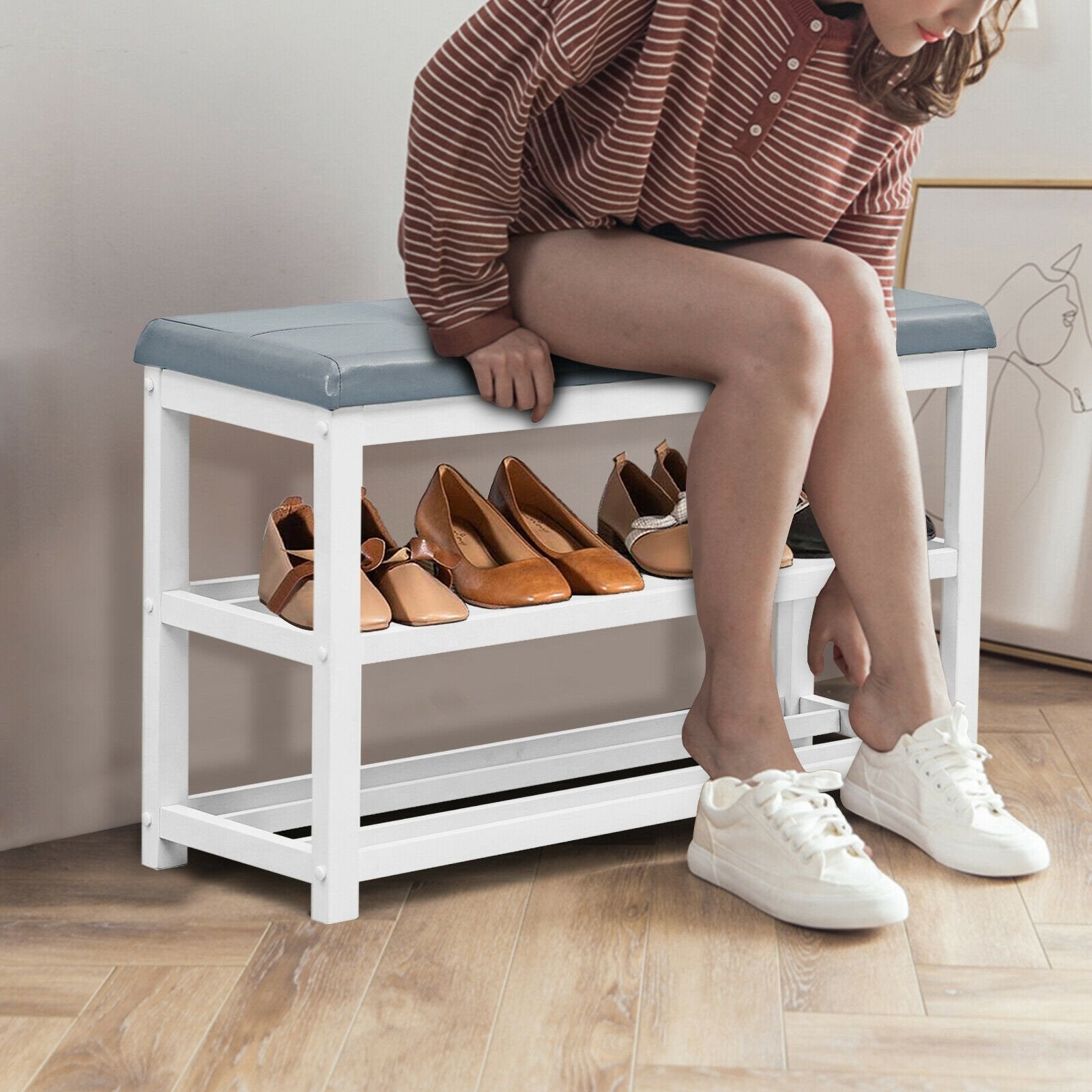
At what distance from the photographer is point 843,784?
4.83ft

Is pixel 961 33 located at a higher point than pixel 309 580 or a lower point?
higher

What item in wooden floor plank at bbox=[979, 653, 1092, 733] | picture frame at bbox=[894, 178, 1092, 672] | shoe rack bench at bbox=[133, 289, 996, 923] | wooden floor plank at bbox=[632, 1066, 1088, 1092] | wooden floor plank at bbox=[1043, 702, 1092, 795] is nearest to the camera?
wooden floor plank at bbox=[632, 1066, 1088, 1092]

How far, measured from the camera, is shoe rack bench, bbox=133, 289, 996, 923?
1223 mm

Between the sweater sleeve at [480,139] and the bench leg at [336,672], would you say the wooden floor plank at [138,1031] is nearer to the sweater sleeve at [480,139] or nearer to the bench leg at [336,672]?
the bench leg at [336,672]

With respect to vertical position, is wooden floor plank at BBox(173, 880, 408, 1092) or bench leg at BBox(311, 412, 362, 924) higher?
bench leg at BBox(311, 412, 362, 924)

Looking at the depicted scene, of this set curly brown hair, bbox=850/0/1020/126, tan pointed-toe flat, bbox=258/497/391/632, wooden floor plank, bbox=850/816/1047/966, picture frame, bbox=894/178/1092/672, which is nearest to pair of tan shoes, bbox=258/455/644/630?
tan pointed-toe flat, bbox=258/497/391/632

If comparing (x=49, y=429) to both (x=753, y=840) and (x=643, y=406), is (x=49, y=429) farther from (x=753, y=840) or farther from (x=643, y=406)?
(x=753, y=840)

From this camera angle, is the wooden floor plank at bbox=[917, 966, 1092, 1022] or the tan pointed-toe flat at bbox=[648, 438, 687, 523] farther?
the tan pointed-toe flat at bbox=[648, 438, 687, 523]

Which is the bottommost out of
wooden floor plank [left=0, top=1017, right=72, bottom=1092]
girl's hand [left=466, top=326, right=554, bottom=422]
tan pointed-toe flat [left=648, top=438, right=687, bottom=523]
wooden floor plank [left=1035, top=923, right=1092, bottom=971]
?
wooden floor plank [left=0, top=1017, right=72, bottom=1092]

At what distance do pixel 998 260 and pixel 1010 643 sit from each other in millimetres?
487

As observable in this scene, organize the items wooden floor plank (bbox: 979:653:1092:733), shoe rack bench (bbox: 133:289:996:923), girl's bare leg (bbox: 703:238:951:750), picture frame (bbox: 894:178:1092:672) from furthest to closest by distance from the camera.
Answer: picture frame (bbox: 894:178:1092:672), wooden floor plank (bbox: 979:653:1092:733), girl's bare leg (bbox: 703:238:951:750), shoe rack bench (bbox: 133:289:996:923)

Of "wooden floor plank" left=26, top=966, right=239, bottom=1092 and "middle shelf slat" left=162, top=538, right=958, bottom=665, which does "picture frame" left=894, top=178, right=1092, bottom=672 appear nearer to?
"middle shelf slat" left=162, top=538, right=958, bottom=665

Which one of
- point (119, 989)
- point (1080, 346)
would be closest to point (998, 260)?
point (1080, 346)

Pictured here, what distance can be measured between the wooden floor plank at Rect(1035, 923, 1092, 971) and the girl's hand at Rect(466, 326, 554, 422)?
545 millimetres
